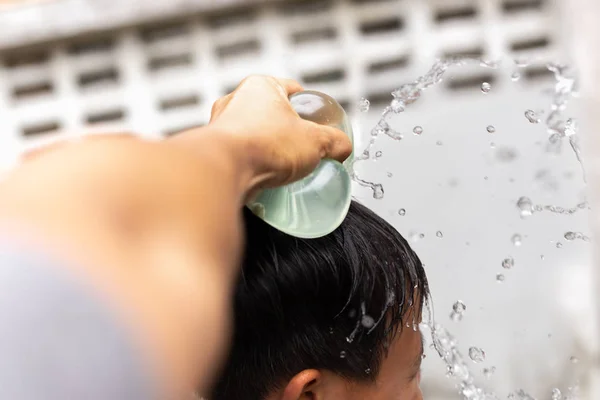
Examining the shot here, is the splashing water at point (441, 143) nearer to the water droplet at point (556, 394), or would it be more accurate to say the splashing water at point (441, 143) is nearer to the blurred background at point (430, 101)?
the blurred background at point (430, 101)

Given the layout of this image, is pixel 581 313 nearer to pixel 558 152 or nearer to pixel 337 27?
pixel 558 152

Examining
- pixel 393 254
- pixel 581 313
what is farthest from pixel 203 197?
pixel 581 313

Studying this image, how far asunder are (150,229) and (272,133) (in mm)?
212

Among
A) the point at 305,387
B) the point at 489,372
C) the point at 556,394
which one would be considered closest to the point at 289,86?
the point at 305,387

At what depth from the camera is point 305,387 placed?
0.95 meters

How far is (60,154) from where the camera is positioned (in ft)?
1.78

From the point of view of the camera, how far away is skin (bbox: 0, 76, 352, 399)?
19.5 inches

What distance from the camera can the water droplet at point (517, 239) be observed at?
295 cm

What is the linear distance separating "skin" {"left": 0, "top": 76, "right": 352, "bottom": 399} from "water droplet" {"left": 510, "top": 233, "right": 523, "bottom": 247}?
2.49m

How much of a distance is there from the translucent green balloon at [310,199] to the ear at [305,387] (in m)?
0.22

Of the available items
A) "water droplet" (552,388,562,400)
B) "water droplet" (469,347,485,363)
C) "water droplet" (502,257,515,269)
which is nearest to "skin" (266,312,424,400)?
"water droplet" (469,347,485,363)

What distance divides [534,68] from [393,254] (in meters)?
2.33

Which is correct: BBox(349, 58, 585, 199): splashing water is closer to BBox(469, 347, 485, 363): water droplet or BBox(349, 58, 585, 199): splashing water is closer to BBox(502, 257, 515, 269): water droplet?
BBox(502, 257, 515, 269): water droplet

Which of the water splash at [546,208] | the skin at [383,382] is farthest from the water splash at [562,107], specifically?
the skin at [383,382]
